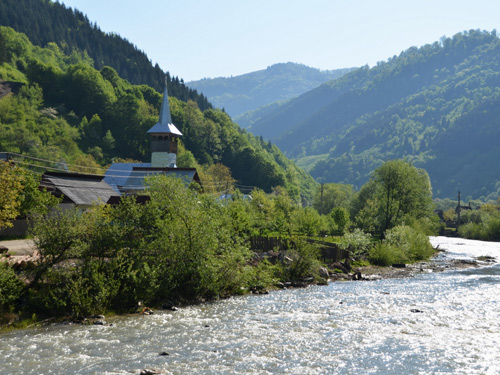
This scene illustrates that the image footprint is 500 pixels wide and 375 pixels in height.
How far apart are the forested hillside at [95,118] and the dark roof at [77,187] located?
50.3 meters

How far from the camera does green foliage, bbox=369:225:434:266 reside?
52875 millimetres

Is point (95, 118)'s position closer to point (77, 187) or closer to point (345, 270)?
point (77, 187)

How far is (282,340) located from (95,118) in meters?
131

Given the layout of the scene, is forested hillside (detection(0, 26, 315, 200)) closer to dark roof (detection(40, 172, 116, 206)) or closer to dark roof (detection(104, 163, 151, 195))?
dark roof (detection(104, 163, 151, 195))

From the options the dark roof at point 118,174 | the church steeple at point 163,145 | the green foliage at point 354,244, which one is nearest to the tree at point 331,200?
the church steeple at point 163,145

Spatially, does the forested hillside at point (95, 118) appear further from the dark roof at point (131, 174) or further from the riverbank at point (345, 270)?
the riverbank at point (345, 270)

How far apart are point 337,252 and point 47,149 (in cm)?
8196

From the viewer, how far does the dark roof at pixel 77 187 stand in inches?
2143

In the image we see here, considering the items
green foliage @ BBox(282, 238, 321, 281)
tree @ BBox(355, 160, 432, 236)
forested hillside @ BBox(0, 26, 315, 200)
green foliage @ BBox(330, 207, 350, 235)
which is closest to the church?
green foliage @ BBox(330, 207, 350, 235)

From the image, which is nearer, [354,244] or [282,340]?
[282,340]

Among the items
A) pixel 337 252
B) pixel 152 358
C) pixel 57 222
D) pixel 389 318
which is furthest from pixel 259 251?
pixel 152 358

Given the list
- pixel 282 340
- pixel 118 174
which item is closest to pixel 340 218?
pixel 118 174

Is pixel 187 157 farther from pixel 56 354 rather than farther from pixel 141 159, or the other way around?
pixel 56 354

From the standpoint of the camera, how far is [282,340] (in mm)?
21750
